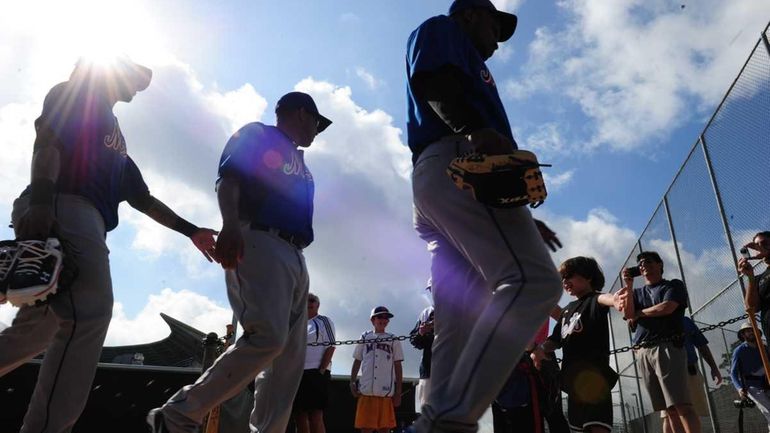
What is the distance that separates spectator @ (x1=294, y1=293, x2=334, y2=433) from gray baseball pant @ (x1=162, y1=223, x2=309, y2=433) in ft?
9.71

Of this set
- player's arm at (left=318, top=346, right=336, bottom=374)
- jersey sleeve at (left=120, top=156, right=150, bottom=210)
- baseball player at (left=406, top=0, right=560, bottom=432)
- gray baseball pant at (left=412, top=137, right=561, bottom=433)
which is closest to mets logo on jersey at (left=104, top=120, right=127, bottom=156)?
jersey sleeve at (left=120, top=156, right=150, bottom=210)

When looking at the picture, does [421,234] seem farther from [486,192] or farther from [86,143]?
[86,143]

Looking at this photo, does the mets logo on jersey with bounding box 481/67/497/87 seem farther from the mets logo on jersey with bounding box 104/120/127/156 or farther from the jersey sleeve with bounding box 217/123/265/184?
the mets logo on jersey with bounding box 104/120/127/156

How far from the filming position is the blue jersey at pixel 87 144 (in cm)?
253

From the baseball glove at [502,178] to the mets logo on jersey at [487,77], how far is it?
0.42 m

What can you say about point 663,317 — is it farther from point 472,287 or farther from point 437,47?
point 437,47

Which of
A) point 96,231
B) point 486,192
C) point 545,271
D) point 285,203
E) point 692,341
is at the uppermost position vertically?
point 692,341

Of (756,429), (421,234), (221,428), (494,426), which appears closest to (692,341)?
(756,429)

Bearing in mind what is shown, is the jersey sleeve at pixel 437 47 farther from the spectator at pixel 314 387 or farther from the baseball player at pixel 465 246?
the spectator at pixel 314 387

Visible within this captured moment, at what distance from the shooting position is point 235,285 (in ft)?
8.52

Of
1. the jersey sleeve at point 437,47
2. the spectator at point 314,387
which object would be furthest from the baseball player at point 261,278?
the spectator at point 314,387

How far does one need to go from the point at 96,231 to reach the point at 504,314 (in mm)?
1932

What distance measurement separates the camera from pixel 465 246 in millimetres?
1660

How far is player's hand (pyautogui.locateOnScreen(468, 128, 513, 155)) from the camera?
1.61 m
